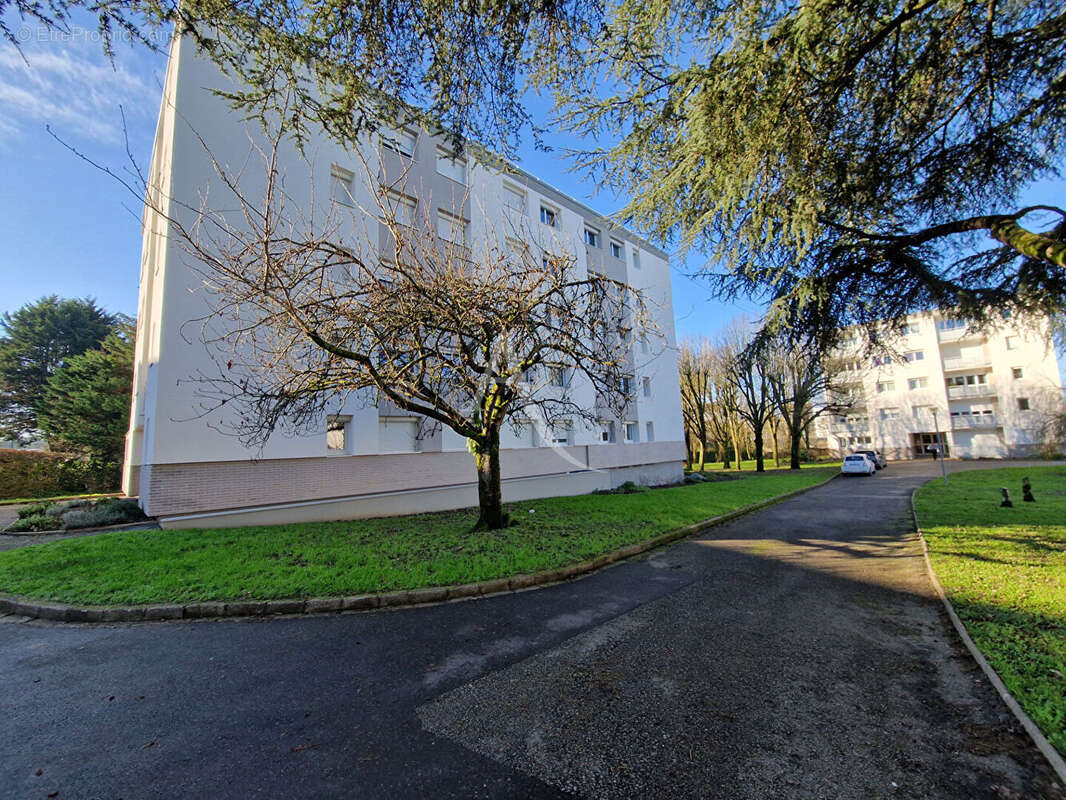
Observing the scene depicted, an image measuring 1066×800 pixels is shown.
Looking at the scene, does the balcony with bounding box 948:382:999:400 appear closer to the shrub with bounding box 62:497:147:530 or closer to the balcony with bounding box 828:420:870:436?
the balcony with bounding box 828:420:870:436

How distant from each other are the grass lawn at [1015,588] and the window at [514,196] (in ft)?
58.3

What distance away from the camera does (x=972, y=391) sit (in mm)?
40875

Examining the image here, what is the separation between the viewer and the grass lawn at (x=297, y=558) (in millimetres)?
5555

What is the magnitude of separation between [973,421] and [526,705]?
182 ft

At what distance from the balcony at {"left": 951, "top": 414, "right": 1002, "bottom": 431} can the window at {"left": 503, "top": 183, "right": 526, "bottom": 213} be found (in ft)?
155

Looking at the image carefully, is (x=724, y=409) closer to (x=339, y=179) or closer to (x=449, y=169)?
(x=449, y=169)

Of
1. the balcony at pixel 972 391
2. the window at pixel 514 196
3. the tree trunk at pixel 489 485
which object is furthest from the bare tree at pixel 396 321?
the balcony at pixel 972 391

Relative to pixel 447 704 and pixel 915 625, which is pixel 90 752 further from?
pixel 915 625

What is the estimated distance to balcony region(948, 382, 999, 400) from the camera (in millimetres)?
40162

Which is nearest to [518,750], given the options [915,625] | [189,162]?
[915,625]

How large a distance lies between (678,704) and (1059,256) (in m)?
6.26

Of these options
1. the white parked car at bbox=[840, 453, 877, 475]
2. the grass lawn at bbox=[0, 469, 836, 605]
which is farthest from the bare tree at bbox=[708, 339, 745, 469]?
the grass lawn at bbox=[0, 469, 836, 605]

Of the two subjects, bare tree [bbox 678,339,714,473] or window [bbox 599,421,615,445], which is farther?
bare tree [bbox 678,339,714,473]

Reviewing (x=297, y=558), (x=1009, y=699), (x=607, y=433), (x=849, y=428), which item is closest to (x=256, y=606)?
(x=297, y=558)
